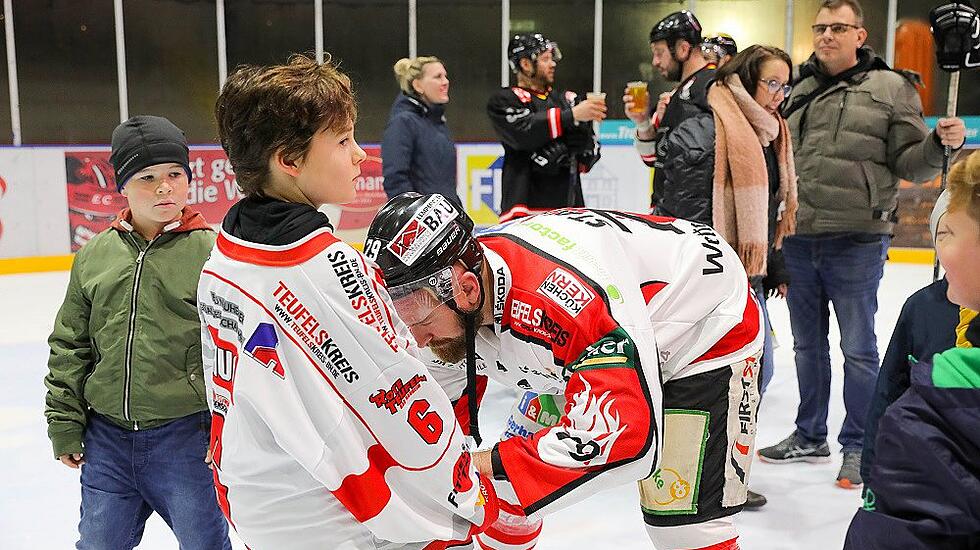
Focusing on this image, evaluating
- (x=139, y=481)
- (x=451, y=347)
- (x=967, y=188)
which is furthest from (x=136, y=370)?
(x=967, y=188)

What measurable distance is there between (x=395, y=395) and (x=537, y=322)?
433mm

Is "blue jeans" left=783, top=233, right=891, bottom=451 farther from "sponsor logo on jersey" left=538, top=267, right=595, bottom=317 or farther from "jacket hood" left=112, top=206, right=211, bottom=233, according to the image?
"jacket hood" left=112, top=206, right=211, bottom=233

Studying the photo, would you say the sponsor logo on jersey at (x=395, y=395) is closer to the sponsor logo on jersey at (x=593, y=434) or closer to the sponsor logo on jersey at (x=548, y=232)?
the sponsor logo on jersey at (x=593, y=434)

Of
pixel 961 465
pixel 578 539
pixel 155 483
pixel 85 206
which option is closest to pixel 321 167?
pixel 961 465

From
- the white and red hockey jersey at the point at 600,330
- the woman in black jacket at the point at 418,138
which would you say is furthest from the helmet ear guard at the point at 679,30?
the white and red hockey jersey at the point at 600,330

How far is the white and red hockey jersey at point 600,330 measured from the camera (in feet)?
4.69

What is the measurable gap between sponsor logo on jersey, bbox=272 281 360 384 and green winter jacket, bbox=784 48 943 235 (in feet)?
8.54

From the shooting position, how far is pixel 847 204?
3326mm

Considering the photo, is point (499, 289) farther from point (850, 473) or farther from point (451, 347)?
point (850, 473)

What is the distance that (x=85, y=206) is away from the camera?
7.85 m

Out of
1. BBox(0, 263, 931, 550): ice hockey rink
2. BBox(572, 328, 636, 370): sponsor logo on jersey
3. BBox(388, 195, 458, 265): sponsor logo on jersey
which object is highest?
BBox(388, 195, 458, 265): sponsor logo on jersey

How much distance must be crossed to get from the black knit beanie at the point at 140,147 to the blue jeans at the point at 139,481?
0.55 m

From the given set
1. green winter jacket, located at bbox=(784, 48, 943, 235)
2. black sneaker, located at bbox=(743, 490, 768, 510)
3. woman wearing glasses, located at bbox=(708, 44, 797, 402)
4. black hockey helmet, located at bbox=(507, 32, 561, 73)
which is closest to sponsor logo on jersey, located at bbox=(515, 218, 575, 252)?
woman wearing glasses, located at bbox=(708, 44, 797, 402)

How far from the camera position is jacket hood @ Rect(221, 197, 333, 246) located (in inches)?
46.2
